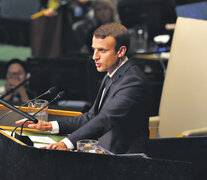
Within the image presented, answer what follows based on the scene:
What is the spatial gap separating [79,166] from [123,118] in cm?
40

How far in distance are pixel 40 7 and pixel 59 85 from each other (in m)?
1.92

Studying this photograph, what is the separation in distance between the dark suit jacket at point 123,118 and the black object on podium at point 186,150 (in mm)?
525

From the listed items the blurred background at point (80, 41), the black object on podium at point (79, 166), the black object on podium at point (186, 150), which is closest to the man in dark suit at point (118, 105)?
the black object on podium at point (79, 166)

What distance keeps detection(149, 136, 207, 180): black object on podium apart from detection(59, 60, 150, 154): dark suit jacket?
0.52 meters

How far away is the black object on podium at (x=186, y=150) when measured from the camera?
2.78 m

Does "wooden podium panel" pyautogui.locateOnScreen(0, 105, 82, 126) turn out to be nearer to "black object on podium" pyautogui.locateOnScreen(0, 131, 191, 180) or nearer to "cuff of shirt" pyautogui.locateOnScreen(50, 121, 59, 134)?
"cuff of shirt" pyautogui.locateOnScreen(50, 121, 59, 134)

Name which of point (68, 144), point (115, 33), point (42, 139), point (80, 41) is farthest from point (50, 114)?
point (80, 41)

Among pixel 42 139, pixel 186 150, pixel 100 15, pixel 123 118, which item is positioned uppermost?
pixel 100 15

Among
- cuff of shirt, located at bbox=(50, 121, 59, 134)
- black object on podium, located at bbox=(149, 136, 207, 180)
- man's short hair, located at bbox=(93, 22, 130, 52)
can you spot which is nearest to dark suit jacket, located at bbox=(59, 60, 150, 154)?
man's short hair, located at bbox=(93, 22, 130, 52)

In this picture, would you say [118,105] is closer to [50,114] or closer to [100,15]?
[50,114]

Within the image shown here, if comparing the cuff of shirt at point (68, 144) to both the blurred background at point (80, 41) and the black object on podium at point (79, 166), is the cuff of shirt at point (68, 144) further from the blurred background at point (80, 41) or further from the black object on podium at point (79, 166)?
the blurred background at point (80, 41)

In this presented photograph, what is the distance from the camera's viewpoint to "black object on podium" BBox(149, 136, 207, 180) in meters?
2.78

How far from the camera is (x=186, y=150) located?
9.26ft

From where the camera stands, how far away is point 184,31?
330 cm
